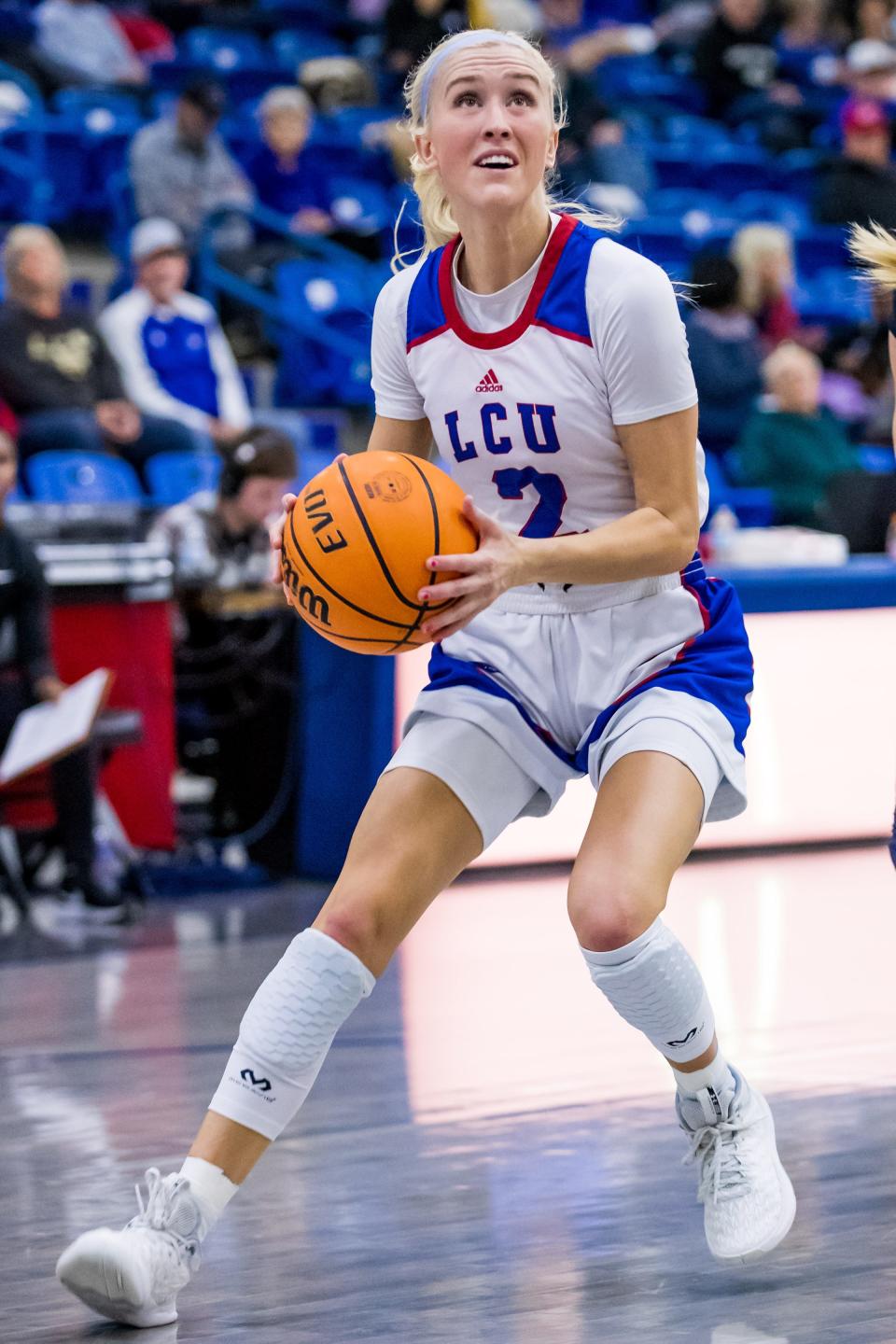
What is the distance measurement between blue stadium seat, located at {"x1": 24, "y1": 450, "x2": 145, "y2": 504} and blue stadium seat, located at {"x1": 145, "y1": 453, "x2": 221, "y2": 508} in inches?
13.7

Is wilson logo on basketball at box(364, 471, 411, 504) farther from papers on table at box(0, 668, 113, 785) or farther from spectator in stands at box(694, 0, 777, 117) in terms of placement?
spectator in stands at box(694, 0, 777, 117)

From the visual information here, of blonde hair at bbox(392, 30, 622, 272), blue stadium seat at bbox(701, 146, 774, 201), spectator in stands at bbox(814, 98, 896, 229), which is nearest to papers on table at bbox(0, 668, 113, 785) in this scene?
blonde hair at bbox(392, 30, 622, 272)

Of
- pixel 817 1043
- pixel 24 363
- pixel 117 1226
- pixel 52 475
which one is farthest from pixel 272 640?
pixel 117 1226

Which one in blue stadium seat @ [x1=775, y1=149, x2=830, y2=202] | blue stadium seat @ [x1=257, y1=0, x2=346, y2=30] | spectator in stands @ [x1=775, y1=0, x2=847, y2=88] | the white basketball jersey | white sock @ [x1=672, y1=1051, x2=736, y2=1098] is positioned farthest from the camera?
spectator in stands @ [x1=775, y1=0, x2=847, y2=88]

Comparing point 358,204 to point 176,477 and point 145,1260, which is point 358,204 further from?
point 145,1260

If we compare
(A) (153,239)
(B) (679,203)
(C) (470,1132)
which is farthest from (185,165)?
(C) (470,1132)

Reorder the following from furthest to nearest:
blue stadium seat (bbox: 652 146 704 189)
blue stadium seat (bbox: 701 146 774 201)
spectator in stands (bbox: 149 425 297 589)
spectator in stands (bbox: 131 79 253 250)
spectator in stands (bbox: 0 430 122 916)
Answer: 1. blue stadium seat (bbox: 701 146 774 201)
2. blue stadium seat (bbox: 652 146 704 189)
3. spectator in stands (bbox: 131 79 253 250)
4. spectator in stands (bbox: 149 425 297 589)
5. spectator in stands (bbox: 0 430 122 916)

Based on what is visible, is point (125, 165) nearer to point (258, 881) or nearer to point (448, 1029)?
point (258, 881)

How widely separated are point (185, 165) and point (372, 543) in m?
7.11

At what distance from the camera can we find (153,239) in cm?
818

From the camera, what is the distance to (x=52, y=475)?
7168 millimetres

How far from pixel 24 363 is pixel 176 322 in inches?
34.1

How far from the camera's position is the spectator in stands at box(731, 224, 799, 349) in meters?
9.62

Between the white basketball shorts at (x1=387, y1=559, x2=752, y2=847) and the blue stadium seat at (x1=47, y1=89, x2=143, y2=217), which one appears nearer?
the white basketball shorts at (x1=387, y1=559, x2=752, y2=847)
